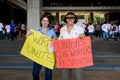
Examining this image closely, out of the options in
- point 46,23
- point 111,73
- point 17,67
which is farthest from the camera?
point 17,67

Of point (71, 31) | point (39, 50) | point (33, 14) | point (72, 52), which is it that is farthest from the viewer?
point (33, 14)

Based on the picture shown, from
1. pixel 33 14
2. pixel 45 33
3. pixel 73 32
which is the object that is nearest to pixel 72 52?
pixel 73 32

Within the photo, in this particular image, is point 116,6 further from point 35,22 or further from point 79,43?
point 79,43

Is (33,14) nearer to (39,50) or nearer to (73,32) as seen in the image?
(39,50)

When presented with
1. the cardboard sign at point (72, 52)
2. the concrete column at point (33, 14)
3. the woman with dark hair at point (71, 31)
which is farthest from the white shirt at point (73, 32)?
the concrete column at point (33, 14)

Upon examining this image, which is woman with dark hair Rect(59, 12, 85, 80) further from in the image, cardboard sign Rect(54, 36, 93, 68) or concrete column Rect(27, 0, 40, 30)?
concrete column Rect(27, 0, 40, 30)

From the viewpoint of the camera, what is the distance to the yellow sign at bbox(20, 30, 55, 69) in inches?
266

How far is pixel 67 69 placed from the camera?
669 cm

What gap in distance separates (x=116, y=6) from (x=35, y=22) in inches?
645

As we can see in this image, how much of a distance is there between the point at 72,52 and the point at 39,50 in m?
0.63

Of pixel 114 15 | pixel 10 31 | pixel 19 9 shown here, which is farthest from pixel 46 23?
pixel 19 9

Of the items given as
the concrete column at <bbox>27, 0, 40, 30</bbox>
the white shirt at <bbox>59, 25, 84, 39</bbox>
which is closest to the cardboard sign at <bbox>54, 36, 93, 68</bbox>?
the white shirt at <bbox>59, 25, 84, 39</bbox>

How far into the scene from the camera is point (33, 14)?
3259 centimetres

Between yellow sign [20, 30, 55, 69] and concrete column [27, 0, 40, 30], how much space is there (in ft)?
83.0
